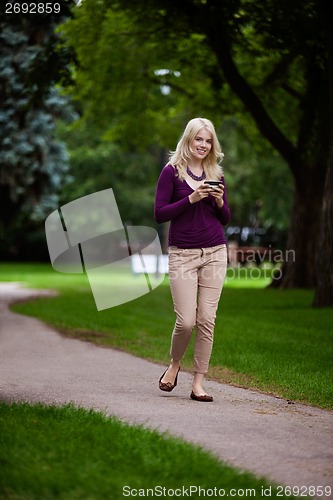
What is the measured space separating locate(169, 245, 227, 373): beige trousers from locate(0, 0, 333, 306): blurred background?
8.81 m

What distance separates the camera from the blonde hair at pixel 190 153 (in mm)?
7254

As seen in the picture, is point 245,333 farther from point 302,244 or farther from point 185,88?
point 185,88

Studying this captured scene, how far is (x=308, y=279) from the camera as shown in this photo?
875 inches

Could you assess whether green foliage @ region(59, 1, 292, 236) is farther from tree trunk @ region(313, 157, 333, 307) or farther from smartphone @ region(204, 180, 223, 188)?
smartphone @ region(204, 180, 223, 188)

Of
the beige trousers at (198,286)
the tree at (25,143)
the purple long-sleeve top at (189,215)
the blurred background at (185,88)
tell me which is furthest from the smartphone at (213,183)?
the tree at (25,143)

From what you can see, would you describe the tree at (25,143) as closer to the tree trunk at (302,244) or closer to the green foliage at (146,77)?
the green foliage at (146,77)

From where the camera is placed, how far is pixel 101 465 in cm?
491

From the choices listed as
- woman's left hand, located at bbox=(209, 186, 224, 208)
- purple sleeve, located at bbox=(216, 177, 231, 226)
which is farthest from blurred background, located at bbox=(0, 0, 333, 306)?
woman's left hand, located at bbox=(209, 186, 224, 208)

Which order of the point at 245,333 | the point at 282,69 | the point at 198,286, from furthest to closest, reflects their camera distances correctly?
the point at 282,69 → the point at 245,333 → the point at 198,286

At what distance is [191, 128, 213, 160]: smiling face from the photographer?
7.27 meters

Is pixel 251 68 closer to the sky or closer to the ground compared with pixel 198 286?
closer to the sky

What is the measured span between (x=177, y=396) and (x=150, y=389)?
1.51 feet

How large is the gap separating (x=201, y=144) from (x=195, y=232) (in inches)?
27.1

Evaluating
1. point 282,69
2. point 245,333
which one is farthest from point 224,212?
point 282,69
